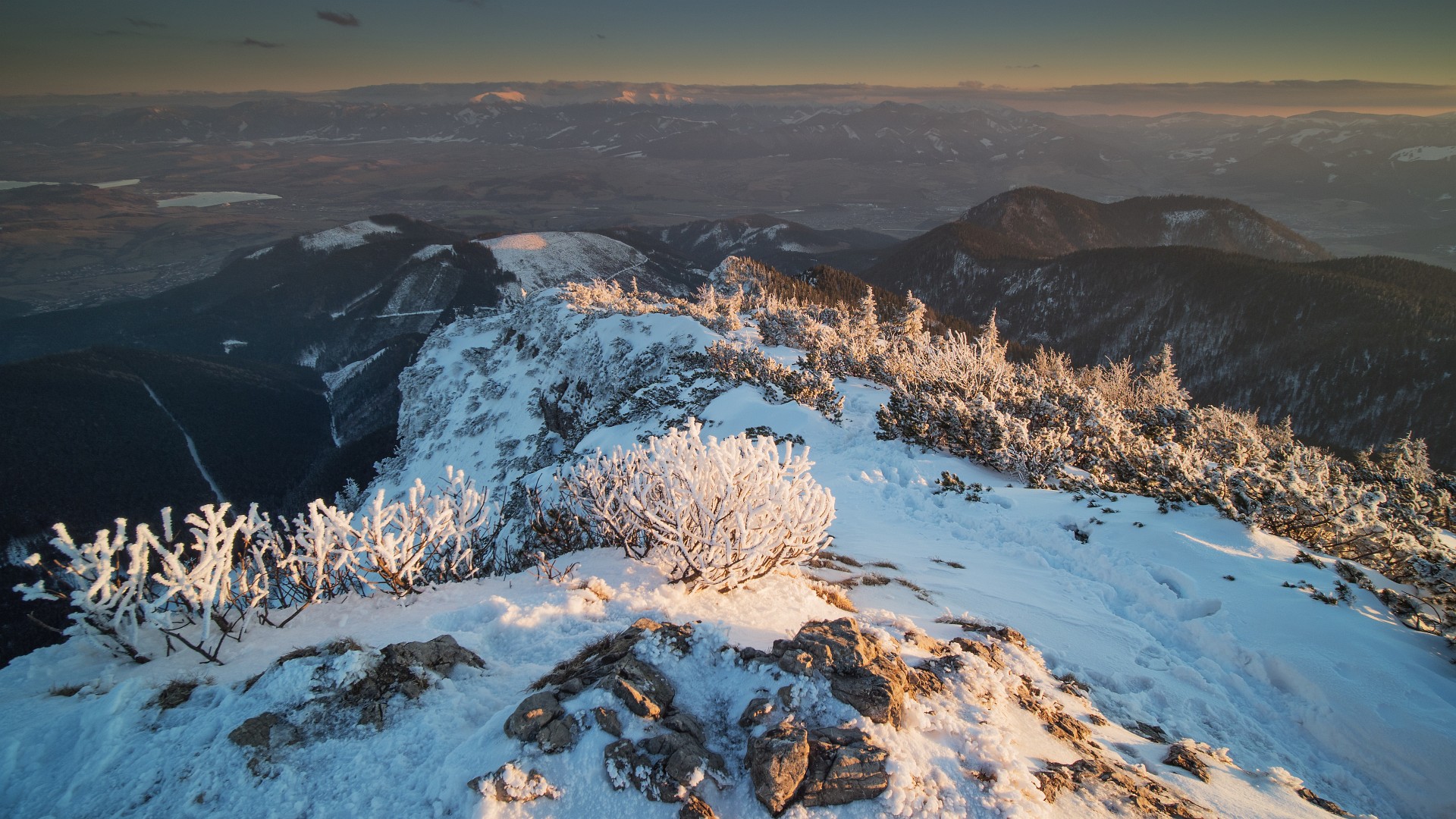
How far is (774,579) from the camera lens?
750cm

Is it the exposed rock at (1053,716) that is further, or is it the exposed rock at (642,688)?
the exposed rock at (1053,716)

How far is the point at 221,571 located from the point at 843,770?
5.82 metres

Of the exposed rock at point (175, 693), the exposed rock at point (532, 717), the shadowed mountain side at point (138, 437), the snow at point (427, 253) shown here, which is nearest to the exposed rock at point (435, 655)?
the exposed rock at point (532, 717)

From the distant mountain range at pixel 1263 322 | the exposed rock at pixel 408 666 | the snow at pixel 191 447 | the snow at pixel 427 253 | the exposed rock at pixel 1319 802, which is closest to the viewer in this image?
the exposed rock at pixel 408 666

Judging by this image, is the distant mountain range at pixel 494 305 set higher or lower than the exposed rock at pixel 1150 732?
lower

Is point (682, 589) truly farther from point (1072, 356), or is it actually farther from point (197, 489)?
point (1072, 356)

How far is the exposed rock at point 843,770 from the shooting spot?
389 cm

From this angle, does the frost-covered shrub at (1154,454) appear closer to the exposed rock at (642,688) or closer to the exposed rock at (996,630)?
the exposed rock at (996,630)

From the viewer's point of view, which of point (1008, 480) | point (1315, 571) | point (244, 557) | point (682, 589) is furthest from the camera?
point (1008, 480)

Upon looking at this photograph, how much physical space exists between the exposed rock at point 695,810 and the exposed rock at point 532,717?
1165 mm

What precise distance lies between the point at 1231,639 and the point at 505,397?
152 feet

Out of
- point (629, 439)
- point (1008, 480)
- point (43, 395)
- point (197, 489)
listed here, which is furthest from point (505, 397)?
point (43, 395)

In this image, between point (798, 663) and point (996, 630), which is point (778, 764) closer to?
point (798, 663)

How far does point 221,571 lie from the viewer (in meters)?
5.35
